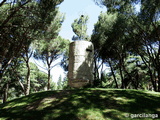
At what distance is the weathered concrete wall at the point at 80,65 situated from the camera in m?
9.45

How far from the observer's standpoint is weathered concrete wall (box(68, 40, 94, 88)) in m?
9.45

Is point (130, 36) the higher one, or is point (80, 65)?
point (130, 36)

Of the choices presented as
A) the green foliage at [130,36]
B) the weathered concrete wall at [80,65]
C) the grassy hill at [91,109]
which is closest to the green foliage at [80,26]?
the green foliage at [130,36]

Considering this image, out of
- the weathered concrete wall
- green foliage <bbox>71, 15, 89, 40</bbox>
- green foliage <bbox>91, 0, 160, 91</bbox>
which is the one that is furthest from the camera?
green foliage <bbox>71, 15, 89, 40</bbox>

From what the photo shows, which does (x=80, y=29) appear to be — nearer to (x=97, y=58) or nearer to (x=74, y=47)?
(x=97, y=58)

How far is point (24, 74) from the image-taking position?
18.4 m

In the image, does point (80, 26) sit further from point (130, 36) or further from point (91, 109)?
point (91, 109)

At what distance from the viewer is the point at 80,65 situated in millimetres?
9617

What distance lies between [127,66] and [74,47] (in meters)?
10.4

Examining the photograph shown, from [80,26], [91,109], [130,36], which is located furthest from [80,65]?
[80,26]

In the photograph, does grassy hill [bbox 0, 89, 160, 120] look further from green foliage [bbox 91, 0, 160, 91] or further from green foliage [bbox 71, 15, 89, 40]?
green foliage [bbox 71, 15, 89, 40]

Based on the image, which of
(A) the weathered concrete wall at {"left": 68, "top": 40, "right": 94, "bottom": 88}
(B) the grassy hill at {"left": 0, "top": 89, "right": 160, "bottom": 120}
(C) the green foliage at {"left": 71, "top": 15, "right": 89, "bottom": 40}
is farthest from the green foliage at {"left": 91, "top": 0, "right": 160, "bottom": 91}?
(B) the grassy hill at {"left": 0, "top": 89, "right": 160, "bottom": 120}

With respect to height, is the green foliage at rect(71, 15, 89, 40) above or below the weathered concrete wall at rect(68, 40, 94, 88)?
above

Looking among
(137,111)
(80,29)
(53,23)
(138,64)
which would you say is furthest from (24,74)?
(137,111)
